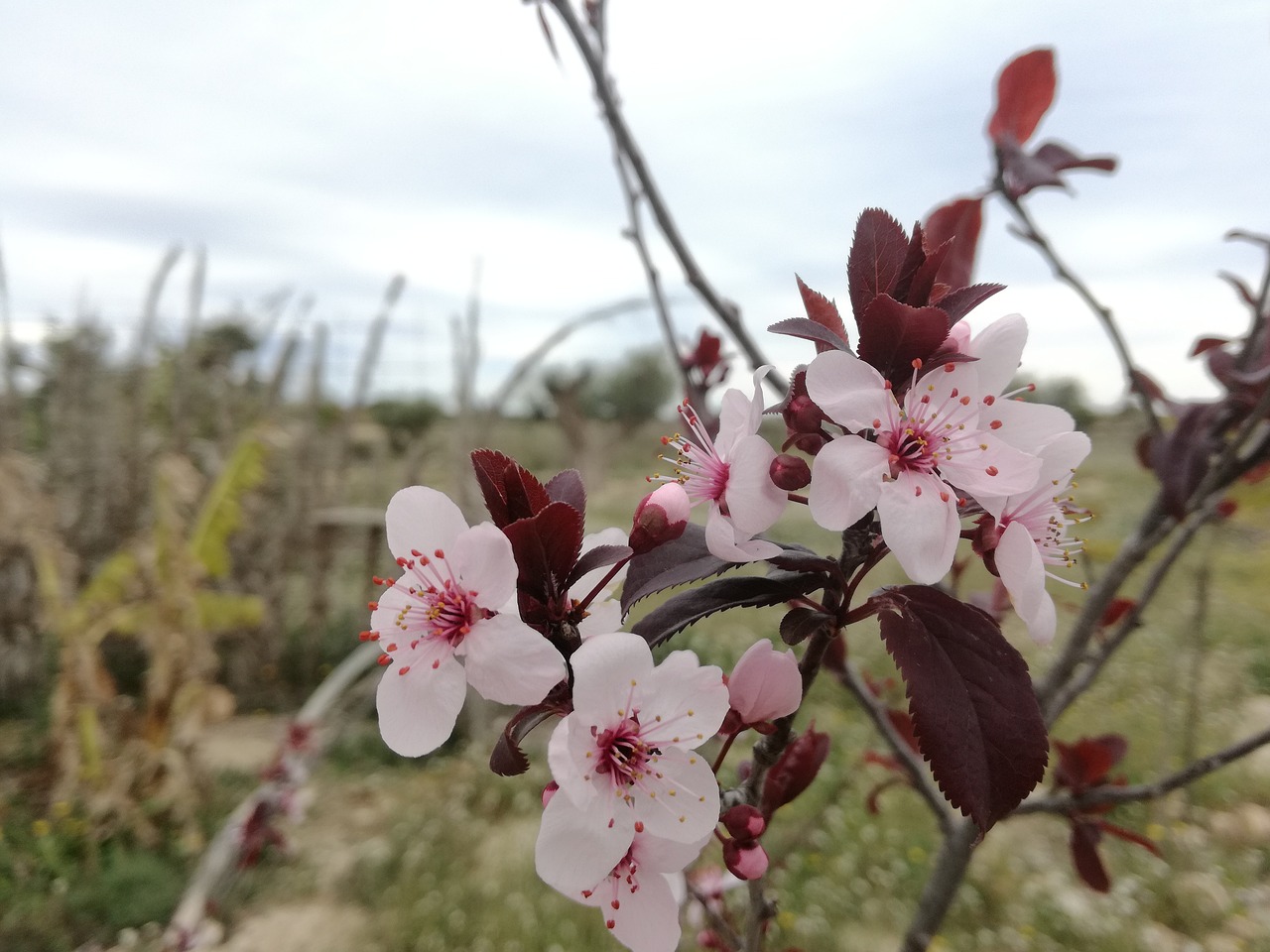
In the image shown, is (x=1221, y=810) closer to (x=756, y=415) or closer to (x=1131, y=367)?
(x=1131, y=367)

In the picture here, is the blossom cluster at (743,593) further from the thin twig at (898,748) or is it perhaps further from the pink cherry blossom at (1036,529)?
the thin twig at (898,748)

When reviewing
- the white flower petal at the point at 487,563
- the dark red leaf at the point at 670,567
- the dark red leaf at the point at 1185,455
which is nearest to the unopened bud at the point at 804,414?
the dark red leaf at the point at 670,567

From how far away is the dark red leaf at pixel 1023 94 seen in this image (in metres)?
0.97

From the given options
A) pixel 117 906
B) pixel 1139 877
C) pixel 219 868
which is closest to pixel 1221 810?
pixel 1139 877

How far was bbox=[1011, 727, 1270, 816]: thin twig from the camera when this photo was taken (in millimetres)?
961

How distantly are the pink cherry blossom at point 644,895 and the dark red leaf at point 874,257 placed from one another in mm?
381

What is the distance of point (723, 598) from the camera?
0.55 m

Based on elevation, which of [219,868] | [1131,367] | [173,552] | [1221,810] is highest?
[1131,367]

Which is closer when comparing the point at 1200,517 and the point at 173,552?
the point at 1200,517

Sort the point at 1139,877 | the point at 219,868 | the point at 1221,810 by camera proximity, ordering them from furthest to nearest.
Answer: the point at 1221,810, the point at 1139,877, the point at 219,868

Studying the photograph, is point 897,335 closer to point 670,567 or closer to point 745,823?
point 670,567

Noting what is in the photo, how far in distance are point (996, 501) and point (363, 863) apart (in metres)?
3.28

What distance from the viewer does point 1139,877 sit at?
2.95 m

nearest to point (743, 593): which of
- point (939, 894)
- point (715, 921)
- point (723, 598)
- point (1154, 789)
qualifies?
point (723, 598)
